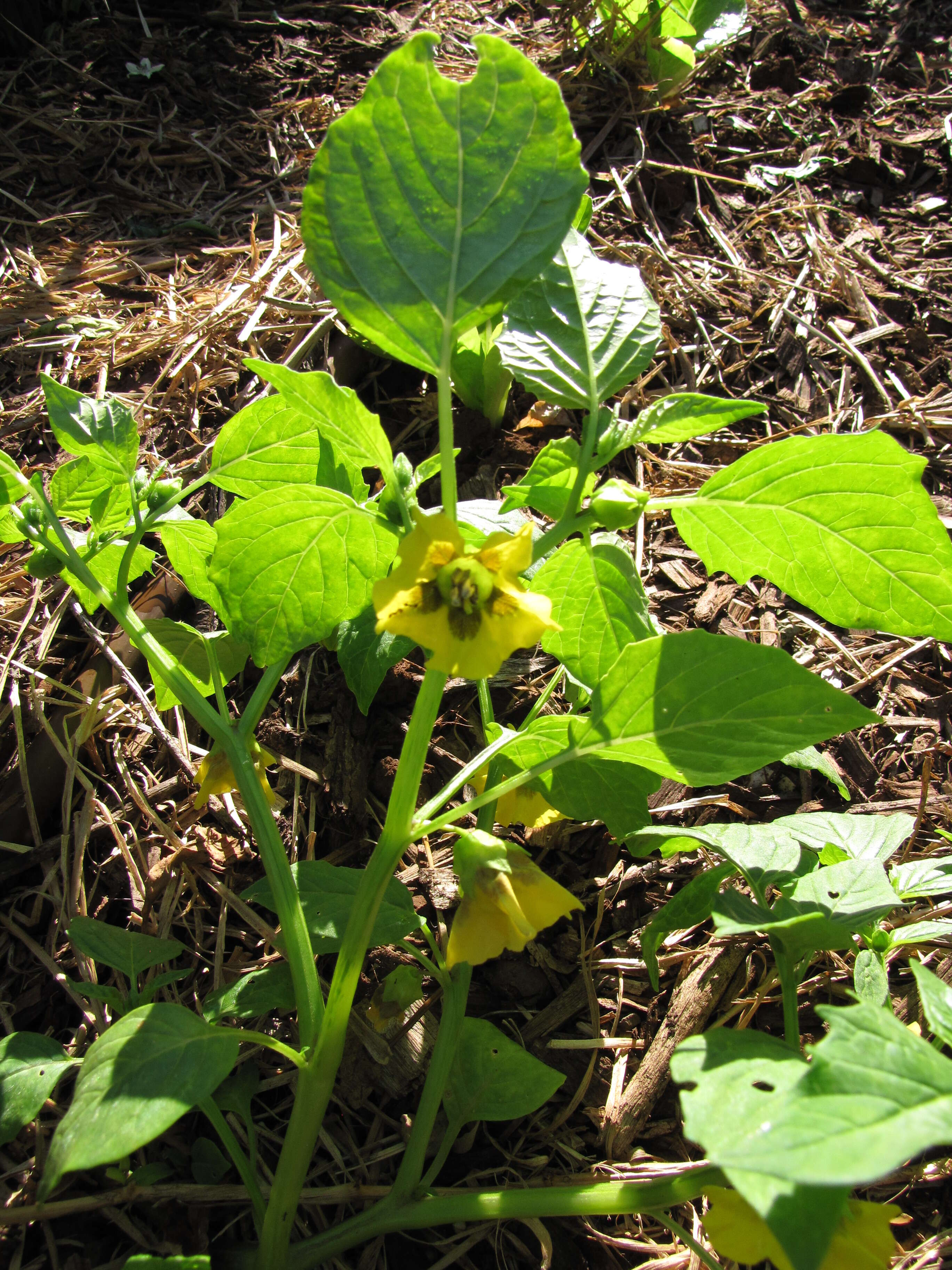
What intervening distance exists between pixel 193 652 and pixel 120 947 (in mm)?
442

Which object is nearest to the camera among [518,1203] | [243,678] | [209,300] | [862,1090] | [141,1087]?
[862,1090]

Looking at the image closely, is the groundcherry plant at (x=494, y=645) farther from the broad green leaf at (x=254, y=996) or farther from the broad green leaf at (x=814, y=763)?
the broad green leaf at (x=814, y=763)

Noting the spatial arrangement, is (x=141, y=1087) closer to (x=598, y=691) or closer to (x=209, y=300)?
(x=598, y=691)

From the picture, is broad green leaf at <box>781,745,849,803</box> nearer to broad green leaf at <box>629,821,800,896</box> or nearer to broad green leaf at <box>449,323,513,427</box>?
broad green leaf at <box>629,821,800,896</box>

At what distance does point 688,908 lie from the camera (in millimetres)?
1144

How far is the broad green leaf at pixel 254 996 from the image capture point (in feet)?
3.51

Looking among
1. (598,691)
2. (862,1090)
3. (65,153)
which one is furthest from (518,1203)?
(65,153)

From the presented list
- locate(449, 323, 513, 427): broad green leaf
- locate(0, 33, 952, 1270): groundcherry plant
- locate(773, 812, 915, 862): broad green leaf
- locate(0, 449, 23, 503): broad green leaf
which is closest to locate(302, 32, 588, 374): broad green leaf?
locate(0, 33, 952, 1270): groundcherry plant

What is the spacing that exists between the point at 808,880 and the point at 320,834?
840mm

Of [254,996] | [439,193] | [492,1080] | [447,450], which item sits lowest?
[492,1080]

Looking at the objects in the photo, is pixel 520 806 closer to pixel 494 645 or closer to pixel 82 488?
pixel 494 645

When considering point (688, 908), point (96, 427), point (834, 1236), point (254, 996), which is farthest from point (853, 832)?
point (96, 427)

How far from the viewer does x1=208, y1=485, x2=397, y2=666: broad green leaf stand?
0.97 metres

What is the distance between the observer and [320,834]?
1.52 metres
